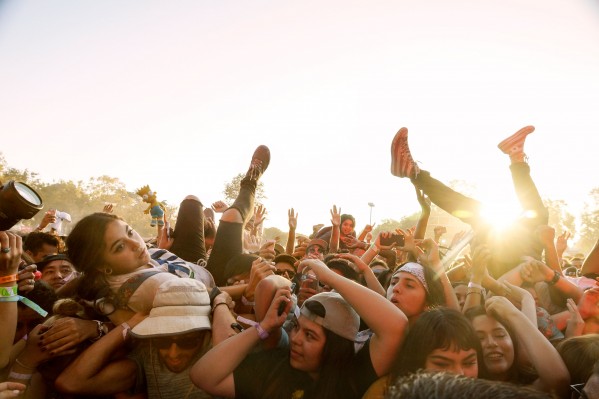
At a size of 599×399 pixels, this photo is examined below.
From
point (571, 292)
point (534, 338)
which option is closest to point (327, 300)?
point (534, 338)

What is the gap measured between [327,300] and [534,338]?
1176mm

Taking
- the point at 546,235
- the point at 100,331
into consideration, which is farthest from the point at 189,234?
the point at 546,235

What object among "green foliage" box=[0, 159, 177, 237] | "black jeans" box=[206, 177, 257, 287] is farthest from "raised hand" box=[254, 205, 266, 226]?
"green foliage" box=[0, 159, 177, 237]

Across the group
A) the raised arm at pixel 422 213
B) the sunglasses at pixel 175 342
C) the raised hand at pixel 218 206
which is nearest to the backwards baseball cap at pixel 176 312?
the sunglasses at pixel 175 342

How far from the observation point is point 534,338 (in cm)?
220

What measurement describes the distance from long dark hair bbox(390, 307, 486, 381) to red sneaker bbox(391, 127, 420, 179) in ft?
9.45

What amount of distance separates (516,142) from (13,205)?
472 centimetres

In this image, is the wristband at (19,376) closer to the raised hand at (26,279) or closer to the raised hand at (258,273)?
the raised hand at (26,279)

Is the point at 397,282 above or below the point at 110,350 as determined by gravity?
above

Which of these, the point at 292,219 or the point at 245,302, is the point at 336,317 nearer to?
the point at 245,302

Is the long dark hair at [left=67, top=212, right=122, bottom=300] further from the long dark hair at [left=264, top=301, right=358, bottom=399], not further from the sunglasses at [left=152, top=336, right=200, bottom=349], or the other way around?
the long dark hair at [left=264, top=301, right=358, bottom=399]

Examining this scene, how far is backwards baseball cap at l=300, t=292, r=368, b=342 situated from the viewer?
226cm

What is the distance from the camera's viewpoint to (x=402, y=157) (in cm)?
479

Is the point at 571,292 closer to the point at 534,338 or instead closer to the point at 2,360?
the point at 534,338
